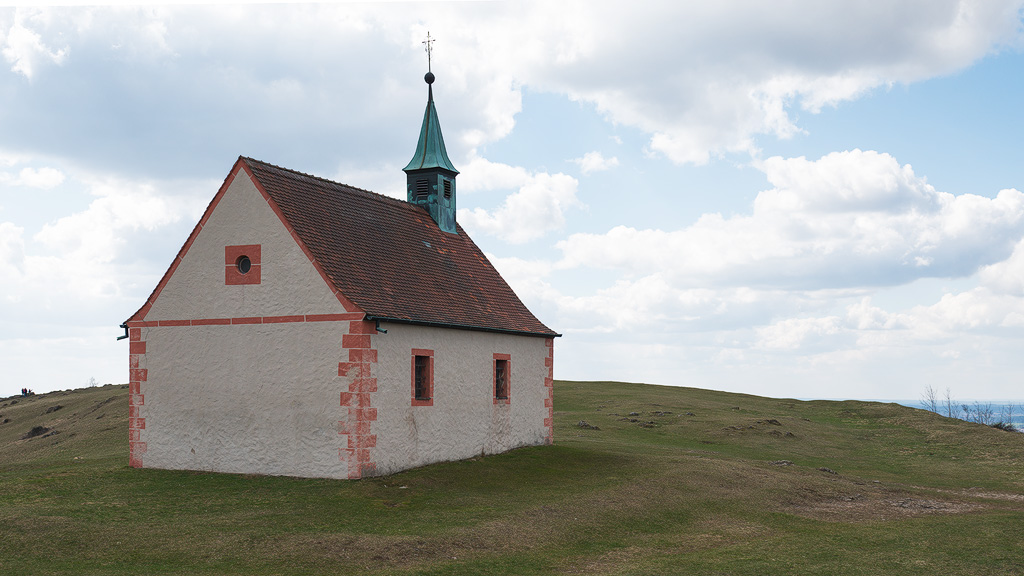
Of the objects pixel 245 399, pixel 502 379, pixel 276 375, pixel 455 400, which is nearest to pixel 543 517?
pixel 455 400

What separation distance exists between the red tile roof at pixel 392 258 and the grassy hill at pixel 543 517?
15.2 feet

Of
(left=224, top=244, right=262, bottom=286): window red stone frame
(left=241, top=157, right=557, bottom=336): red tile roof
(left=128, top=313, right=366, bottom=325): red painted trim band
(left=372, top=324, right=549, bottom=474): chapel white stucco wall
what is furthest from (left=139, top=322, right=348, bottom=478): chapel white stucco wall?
(left=241, top=157, right=557, bottom=336): red tile roof

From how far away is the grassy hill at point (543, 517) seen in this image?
15469 mm

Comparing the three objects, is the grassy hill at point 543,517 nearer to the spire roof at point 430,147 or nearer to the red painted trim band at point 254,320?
the red painted trim band at point 254,320

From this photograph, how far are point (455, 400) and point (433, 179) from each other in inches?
393

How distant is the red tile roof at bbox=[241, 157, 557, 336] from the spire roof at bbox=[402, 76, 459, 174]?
186cm

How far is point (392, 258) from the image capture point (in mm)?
26750

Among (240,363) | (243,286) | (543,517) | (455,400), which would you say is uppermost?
(243,286)

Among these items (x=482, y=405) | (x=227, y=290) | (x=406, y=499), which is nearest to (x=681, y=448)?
(x=482, y=405)

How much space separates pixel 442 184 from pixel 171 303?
11.2m

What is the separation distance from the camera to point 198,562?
15.1m

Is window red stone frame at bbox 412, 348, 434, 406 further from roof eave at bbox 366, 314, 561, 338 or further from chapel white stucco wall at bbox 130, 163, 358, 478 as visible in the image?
chapel white stucco wall at bbox 130, 163, 358, 478

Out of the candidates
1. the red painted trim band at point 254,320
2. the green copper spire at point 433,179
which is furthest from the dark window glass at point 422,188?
the red painted trim band at point 254,320

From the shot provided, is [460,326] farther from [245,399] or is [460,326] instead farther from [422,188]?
[422,188]
